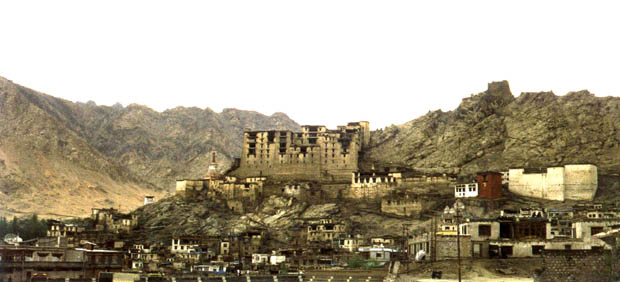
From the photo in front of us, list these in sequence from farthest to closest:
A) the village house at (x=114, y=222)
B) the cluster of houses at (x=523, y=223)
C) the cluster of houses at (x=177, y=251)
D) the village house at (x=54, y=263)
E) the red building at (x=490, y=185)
→ 1. the village house at (x=114, y=222)
2. the red building at (x=490, y=185)
3. the cluster of houses at (x=177, y=251)
4. the village house at (x=54, y=263)
5. the cluster of houses at (x=523, y=223)

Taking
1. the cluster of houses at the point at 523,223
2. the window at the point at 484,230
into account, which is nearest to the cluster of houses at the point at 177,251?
the cluster of houses at the point at 523,223

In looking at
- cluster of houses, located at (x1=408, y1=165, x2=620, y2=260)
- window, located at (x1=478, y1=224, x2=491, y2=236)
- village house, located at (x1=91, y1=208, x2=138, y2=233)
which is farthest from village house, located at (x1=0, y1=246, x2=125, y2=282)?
village house, located at (x1=91, y1=208, x2=138, y2=233)

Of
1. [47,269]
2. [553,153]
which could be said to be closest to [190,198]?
[553,153]

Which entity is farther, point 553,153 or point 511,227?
point 553,153

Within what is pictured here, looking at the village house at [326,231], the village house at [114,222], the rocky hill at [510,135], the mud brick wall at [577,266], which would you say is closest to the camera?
the mud brick wall at [577,266]

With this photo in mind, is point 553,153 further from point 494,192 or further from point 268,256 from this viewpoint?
point 268,256

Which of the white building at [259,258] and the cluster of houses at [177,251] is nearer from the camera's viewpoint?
the cluster of houses at [177,251]

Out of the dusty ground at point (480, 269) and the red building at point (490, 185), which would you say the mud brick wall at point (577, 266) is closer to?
the dusty ground at point (480, 269)
